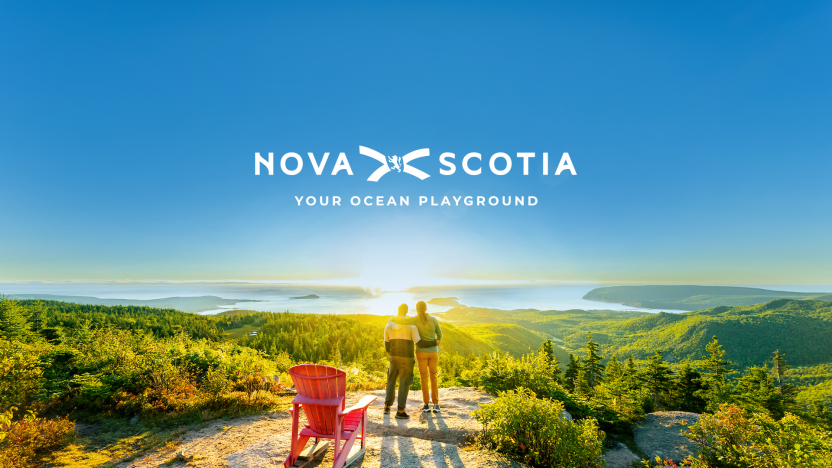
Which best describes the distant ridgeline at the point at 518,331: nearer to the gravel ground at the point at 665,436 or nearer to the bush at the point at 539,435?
the gravel ground at the point at 665,436

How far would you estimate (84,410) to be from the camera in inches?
283

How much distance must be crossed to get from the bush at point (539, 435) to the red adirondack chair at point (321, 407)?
83.3 inches

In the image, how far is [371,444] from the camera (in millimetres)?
5391

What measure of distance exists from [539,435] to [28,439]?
316 inches

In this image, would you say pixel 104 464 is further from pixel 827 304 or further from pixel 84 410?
pixel 827 304

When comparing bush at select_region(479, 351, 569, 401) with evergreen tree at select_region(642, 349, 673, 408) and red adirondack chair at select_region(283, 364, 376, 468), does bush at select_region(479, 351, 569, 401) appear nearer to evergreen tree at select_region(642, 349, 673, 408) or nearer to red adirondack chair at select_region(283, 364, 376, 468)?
red adirondack chair at select_region(283, 364, 376, 468)

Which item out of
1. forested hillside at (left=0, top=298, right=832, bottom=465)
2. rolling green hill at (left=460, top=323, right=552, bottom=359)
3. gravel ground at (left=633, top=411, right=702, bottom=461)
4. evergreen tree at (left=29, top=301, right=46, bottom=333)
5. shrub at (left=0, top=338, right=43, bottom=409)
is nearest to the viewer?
shrub at (left=0, top=338, right=43, bottom=409)

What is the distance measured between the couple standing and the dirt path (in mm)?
501

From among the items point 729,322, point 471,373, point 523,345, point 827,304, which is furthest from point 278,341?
point 827,304

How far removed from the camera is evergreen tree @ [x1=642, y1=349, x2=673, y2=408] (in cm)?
3362

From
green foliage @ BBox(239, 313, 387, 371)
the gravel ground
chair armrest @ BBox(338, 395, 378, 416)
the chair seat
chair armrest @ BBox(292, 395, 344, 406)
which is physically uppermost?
chair armrest @ BBox(292, 395, 344, 406)

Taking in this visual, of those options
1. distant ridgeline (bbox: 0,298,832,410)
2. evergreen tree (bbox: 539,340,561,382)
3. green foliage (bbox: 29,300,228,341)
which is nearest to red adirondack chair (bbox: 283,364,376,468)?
evergreen tree (bbox: 539,340,561,382)

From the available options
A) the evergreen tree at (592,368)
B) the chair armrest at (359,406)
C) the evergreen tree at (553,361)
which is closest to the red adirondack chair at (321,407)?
the chair armrest at (359,406)

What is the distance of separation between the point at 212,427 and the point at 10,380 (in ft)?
15.5
